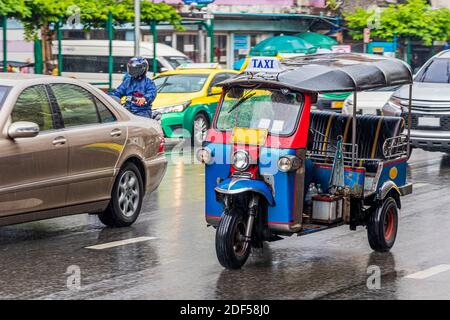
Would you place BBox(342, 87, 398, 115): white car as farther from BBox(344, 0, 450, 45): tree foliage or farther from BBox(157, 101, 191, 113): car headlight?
BBox(344, 0, 450, 45): tree foliage

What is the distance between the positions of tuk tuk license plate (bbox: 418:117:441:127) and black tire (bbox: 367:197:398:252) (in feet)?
24.6

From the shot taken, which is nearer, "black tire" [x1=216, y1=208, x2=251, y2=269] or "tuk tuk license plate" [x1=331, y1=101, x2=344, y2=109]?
"black tire" [x1=216, y1=208, x2=251, y2=269]

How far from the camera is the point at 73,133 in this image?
10406 mm

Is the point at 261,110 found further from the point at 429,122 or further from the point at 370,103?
the point at 370,103

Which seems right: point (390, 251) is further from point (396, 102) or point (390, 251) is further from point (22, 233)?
point (396, 102)

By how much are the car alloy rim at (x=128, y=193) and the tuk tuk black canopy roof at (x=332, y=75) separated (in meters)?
2.20

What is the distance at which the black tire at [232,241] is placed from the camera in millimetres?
8789

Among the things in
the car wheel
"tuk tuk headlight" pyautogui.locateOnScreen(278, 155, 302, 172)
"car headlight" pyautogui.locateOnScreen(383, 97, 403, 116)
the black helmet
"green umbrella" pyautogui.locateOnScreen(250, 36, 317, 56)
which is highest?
the black helmet

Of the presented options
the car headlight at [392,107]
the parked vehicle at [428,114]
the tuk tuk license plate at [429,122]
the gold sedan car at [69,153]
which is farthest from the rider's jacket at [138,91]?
the tuk tuk license plate at [429,122]

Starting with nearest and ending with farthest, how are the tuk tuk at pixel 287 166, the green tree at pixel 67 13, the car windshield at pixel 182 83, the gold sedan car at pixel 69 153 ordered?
the tuk tuk at pixel 287 166
the gold sedan car at pixel 69 153
the car windshield at pixel 182 83
the green tree at pixel 67 13

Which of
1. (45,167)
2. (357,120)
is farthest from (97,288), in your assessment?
(357,120)

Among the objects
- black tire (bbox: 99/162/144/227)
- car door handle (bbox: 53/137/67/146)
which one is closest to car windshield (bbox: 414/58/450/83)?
black tire (bbox: 99/162/144/227)

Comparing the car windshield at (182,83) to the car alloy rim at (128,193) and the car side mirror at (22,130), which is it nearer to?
the car alloy rim at (128,193)

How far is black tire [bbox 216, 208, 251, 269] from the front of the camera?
8.79m
